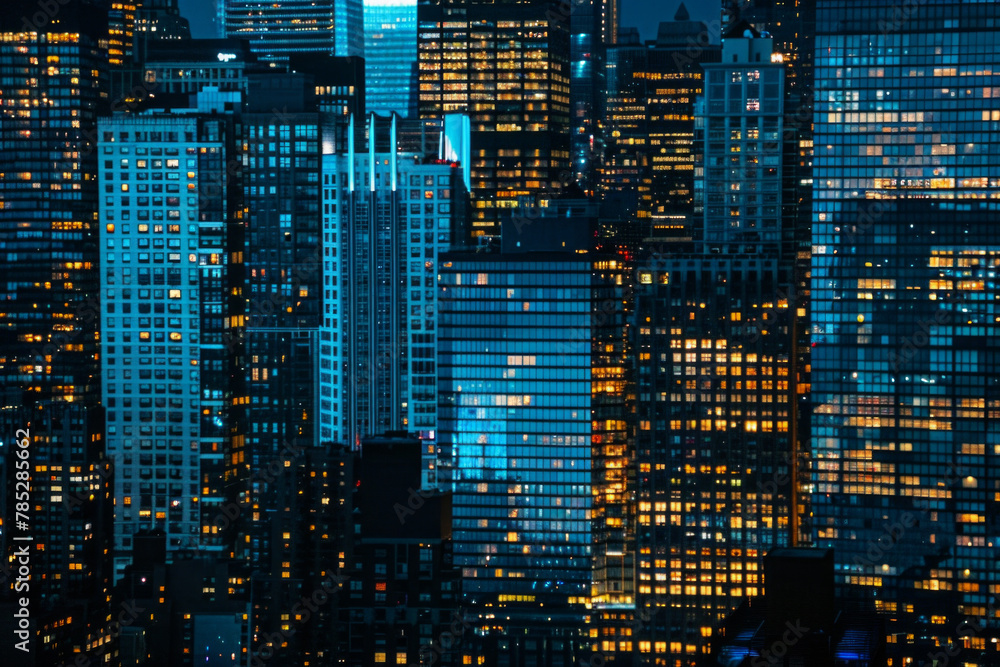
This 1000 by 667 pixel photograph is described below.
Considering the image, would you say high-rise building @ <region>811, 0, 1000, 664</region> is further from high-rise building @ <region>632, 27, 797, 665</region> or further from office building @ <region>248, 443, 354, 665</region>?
office building @ <region>248, 443, 354, 665</region>

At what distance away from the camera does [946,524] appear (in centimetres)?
18662

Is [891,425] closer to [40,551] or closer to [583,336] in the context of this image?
[583,336]

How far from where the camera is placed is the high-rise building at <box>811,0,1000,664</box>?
612 ft

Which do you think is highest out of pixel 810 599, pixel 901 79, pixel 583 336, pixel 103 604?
pixel 901 79

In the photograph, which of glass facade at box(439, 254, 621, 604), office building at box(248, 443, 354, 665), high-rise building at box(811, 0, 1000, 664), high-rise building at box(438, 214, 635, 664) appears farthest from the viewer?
glass facade at box(439, 254, 621, 604)

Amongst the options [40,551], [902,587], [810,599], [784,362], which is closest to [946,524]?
[902,587]

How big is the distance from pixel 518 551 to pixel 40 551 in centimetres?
4472

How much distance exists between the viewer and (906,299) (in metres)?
191

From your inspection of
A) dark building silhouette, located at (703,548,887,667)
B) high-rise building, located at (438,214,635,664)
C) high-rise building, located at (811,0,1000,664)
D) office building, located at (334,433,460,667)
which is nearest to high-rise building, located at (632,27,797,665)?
high-rise building, located at (811,0,1000,664)

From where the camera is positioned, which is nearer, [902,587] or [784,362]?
[902,587]

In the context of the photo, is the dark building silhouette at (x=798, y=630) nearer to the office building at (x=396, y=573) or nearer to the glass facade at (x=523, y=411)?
the office building at (x=396, y=573)

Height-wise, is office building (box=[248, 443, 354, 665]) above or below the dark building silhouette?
below

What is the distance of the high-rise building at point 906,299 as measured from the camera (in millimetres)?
186662

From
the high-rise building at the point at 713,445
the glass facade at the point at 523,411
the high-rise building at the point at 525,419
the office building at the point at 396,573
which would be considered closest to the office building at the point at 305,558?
the office building at the point at 396,573
